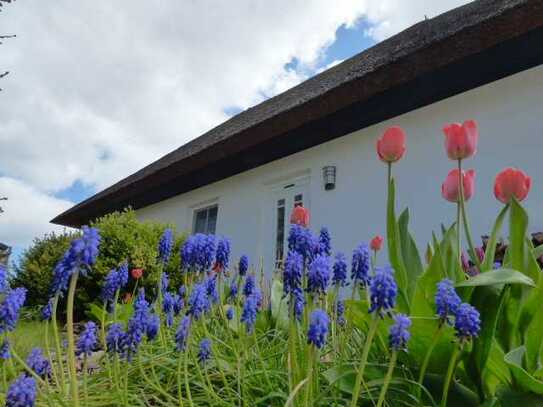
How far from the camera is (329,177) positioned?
5020 mm

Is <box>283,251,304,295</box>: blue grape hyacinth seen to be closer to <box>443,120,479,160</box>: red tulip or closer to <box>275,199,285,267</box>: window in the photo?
<box>443,120,479,160</box>: red tulip

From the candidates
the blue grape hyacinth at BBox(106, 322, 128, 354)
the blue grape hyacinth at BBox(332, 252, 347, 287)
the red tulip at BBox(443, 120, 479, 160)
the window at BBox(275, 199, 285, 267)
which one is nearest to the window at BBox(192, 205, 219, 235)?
the window at BBox(275, 199, 285, 267)

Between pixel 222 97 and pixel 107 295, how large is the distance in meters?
8.98

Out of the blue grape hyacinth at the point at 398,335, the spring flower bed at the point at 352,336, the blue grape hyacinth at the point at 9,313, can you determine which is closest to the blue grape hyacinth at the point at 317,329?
the spring flower bed at the point at 352,336

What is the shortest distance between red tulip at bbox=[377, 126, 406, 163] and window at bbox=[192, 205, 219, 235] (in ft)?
18.4

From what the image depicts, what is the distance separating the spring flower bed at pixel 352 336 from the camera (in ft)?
2.90

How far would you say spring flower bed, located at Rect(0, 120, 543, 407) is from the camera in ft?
2.90

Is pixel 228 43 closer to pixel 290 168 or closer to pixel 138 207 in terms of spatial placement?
pixel 290 168

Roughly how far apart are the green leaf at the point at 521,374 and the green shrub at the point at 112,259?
4.56m

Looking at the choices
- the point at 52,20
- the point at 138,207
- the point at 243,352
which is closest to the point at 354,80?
the point at 243,352

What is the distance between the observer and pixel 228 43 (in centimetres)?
754

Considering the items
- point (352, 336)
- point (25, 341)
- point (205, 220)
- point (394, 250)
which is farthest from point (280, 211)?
point (394, 250)

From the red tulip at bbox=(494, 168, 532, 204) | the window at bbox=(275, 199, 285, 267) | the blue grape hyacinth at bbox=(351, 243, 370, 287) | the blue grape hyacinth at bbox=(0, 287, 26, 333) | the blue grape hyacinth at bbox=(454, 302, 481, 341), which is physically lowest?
the blue grape hyacinth at bbox=(0, 287, 26, 333)

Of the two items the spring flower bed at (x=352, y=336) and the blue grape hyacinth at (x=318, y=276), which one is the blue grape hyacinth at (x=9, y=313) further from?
the blue grape hyacinth at (x=318, y=276)
